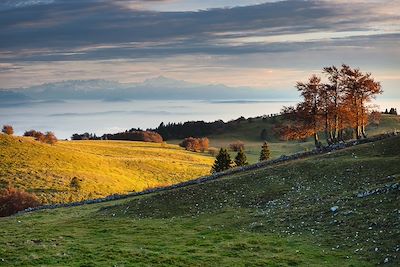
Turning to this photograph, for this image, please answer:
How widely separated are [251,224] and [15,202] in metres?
46.8

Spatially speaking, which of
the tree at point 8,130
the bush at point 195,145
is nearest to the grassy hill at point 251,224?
the tree at point 8,130

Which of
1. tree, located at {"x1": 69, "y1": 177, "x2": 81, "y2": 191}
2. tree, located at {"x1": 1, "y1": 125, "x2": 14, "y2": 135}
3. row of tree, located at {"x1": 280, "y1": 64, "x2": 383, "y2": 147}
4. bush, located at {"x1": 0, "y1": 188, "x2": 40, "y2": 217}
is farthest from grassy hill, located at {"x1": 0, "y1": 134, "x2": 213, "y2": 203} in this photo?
row of tree, located at {"x1": 280, "y1": 64, "x2": 383, "y2": 147}

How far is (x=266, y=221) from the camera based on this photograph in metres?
35.4

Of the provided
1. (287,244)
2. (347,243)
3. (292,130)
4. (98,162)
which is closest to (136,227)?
(287,244)

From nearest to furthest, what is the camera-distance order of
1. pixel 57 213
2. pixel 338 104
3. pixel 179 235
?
pixel 179 235, pixel 57 213, pixel 338 104

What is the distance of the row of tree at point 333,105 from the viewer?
73.4 meters

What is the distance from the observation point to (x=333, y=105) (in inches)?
2965

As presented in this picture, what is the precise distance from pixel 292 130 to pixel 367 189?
43.1 meters

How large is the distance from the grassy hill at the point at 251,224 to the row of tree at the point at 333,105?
73.7 feet

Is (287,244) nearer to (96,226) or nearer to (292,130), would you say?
(96,226)

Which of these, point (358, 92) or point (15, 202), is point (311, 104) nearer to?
point (358, 92)

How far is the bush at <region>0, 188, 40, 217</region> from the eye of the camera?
68.9 m

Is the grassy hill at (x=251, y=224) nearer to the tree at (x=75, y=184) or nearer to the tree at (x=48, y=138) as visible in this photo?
the tree at (x=75, y=184)

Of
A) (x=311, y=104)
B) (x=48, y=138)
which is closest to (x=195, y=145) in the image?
(x=48, y=138)
